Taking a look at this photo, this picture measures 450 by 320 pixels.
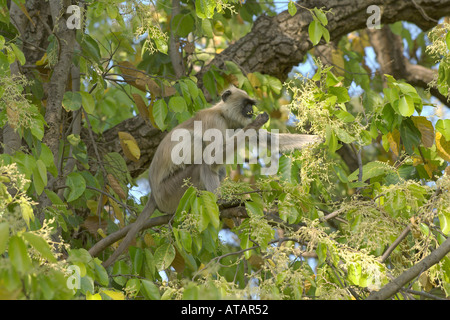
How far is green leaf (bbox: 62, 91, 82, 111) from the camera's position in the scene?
313cm

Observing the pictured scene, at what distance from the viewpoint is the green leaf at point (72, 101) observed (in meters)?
3.13

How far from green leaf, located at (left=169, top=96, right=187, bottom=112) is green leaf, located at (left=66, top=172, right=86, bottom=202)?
666 mm

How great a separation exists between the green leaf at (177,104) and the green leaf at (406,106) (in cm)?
127

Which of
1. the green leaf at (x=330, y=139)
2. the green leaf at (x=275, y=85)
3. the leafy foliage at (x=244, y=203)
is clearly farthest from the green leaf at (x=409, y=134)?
the green leaf at (x=275, y=85)

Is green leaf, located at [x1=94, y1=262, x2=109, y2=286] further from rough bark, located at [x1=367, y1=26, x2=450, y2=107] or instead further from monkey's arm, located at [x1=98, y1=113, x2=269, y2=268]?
rough bark, located at [x1=367, y1=26, x2=450, y2=107]

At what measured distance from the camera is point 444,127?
8.85 ft

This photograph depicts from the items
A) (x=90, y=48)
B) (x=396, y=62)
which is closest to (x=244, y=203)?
(x=90, y=48)

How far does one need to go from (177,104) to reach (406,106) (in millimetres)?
1327

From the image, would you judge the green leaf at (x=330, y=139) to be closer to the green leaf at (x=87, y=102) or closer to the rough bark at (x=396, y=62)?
the green leaf at (x=87, y=102)

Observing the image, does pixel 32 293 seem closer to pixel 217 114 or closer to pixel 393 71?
pixel 217 114

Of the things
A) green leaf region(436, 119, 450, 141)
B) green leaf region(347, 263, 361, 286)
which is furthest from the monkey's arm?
green leaf region(347, 263, 361, 286)

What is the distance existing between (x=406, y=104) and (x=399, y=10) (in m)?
2.50
